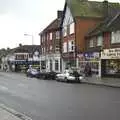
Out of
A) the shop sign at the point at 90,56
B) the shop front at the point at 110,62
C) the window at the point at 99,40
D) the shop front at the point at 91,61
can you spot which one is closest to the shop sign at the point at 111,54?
the shop front at the point at 110,62

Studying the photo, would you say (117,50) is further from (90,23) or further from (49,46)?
(49,46)

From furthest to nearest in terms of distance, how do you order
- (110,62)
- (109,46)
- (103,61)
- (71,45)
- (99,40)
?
(71,45) < (99,40) < (103,61) < (109,46) < (110,62)

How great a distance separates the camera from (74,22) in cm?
6444

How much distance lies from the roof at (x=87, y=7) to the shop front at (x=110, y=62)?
41.2 ft

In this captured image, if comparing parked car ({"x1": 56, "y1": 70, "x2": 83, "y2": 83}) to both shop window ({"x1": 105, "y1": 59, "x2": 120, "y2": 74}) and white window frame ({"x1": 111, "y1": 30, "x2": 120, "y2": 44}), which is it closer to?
shop window ({"x1": 105, "y1": 59, "x2": 120, "y2": 74})

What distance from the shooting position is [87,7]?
2621 inches

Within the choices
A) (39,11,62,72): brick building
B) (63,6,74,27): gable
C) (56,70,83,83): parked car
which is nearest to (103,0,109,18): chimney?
(63,6,74,27): gable

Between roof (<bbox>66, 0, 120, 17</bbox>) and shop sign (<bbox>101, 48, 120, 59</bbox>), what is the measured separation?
12.5m

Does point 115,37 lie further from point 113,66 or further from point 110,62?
point 113,66

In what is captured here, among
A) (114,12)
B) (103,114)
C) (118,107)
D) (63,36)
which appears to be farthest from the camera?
(63,36)

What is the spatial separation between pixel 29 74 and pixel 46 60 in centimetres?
1739

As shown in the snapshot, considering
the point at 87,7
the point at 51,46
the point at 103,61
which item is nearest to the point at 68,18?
the point at 87,7

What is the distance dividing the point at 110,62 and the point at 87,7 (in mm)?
15980

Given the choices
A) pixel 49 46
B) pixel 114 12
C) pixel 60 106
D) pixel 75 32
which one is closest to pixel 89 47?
pixel 75 32
